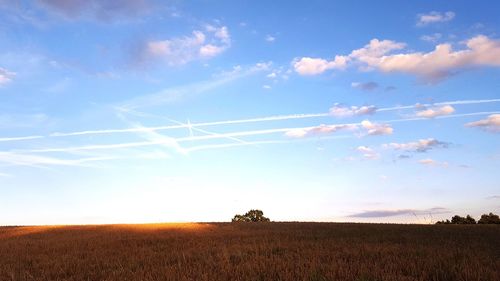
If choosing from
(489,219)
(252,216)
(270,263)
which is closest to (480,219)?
(489,219)

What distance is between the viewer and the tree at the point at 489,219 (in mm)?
34781

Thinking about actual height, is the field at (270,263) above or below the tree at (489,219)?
below

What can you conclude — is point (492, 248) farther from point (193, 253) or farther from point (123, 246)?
point (123, 246)

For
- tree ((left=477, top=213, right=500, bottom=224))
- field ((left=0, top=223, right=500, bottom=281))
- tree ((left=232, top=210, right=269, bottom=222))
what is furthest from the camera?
tree ((left=232, top=210, right=269, bottom=222))

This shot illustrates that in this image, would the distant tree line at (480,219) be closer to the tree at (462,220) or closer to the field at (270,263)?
the tree at (462,220)

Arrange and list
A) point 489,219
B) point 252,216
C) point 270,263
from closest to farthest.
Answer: point 270,263, point 489,219, point 252,216

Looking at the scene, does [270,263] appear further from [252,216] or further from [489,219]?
[252,216]

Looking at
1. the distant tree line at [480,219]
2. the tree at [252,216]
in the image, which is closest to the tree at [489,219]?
the distant tree line at [480,219]

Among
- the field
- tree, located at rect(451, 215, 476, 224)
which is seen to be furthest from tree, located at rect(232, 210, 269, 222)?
the field

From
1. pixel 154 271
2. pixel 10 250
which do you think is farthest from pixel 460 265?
pixel 10 250

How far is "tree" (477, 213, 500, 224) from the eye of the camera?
1369 inches

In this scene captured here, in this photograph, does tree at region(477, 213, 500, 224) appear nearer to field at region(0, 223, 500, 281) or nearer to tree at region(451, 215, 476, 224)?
tree at region(451, 215, 476, 224)

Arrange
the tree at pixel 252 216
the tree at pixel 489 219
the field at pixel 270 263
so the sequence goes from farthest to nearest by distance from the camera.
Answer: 1. the tree at pixel 252 216
2. the tree at pixel 489 219
3. the field at pixel 270 263

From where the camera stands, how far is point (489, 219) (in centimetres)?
3503
